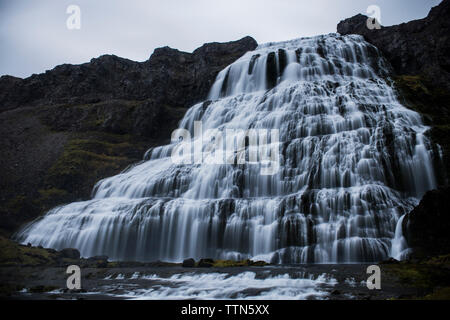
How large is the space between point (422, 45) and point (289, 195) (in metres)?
28.4

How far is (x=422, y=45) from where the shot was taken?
39750 mm

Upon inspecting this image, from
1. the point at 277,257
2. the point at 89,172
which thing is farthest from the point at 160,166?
the point at 277,257

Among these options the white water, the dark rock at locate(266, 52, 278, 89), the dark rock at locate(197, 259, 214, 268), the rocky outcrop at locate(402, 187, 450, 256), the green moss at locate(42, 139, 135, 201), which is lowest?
the white water

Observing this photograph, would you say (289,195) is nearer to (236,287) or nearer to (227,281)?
(227,281)

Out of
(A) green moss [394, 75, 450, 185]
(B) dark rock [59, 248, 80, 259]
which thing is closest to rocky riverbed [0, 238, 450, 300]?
(B) dark rock [59, 248, 80, 259]

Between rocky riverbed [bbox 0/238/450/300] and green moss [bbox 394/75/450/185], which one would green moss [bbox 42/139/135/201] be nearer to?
rocky riverbed [bbox 0/238/450/300]

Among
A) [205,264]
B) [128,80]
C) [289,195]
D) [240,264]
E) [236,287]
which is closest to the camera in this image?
[236,287]

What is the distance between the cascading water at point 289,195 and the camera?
60.3 feet

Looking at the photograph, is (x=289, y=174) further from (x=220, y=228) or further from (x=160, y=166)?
(x=160, y=166)

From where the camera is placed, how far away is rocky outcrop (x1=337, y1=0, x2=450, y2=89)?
3750 centimetres

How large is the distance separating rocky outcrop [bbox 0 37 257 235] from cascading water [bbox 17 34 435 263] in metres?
3.44

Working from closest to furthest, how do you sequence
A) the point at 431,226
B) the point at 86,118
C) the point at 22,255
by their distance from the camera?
the point at 431,226 < the point at 22,255 < the point at 86,118

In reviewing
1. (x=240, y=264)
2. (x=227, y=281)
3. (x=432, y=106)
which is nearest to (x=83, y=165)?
(x=240, y=264)

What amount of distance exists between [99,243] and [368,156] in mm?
16178
